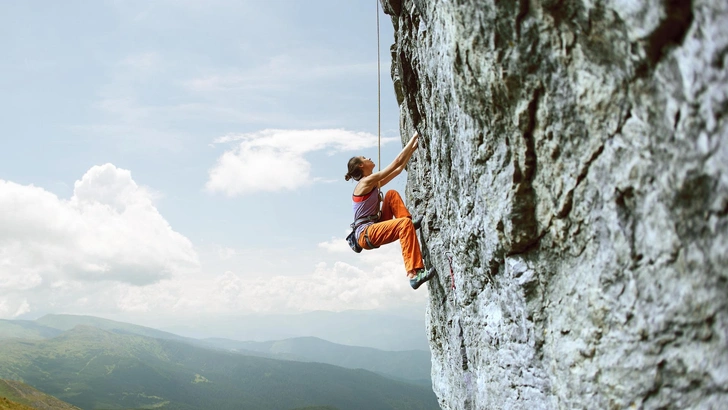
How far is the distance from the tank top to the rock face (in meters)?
2.91

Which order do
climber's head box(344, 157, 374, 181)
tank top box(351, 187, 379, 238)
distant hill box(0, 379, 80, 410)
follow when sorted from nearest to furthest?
tank top box(351, 187, 379, 238) < climber's head box(344, 157, 374, 181) < distant hill box(0, 379, 80, 410)

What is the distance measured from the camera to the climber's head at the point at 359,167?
1259 cm

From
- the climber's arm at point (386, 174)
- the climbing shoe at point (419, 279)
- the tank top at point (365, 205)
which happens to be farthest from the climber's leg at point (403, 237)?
the climber's arm at point (386, 174)

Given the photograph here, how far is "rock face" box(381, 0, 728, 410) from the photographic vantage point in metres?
4.80

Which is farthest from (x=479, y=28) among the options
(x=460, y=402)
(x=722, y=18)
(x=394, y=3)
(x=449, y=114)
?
(x=460, y=402)

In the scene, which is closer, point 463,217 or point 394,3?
point 463,217

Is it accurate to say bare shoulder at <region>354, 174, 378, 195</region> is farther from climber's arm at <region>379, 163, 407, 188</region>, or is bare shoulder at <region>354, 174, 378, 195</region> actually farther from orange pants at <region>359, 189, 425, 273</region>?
orange pants at <region>359, 189, 425, 273</region>

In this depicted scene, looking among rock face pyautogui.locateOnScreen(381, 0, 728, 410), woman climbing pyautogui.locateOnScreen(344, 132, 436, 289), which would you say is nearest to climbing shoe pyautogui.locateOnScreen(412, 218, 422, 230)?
woman climbing pyautogui.locateOnScreen(344, 132, 436, 289)

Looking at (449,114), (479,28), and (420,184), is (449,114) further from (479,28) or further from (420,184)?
(420,184)

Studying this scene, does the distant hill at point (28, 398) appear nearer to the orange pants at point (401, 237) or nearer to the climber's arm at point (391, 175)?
the orange pants at point (401, 237)

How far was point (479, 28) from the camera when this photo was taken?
678 centimetres

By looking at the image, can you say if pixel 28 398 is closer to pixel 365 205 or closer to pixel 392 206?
pixel 392 206

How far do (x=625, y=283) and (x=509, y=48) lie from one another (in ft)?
11.4

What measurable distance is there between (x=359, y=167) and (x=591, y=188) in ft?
23.8
